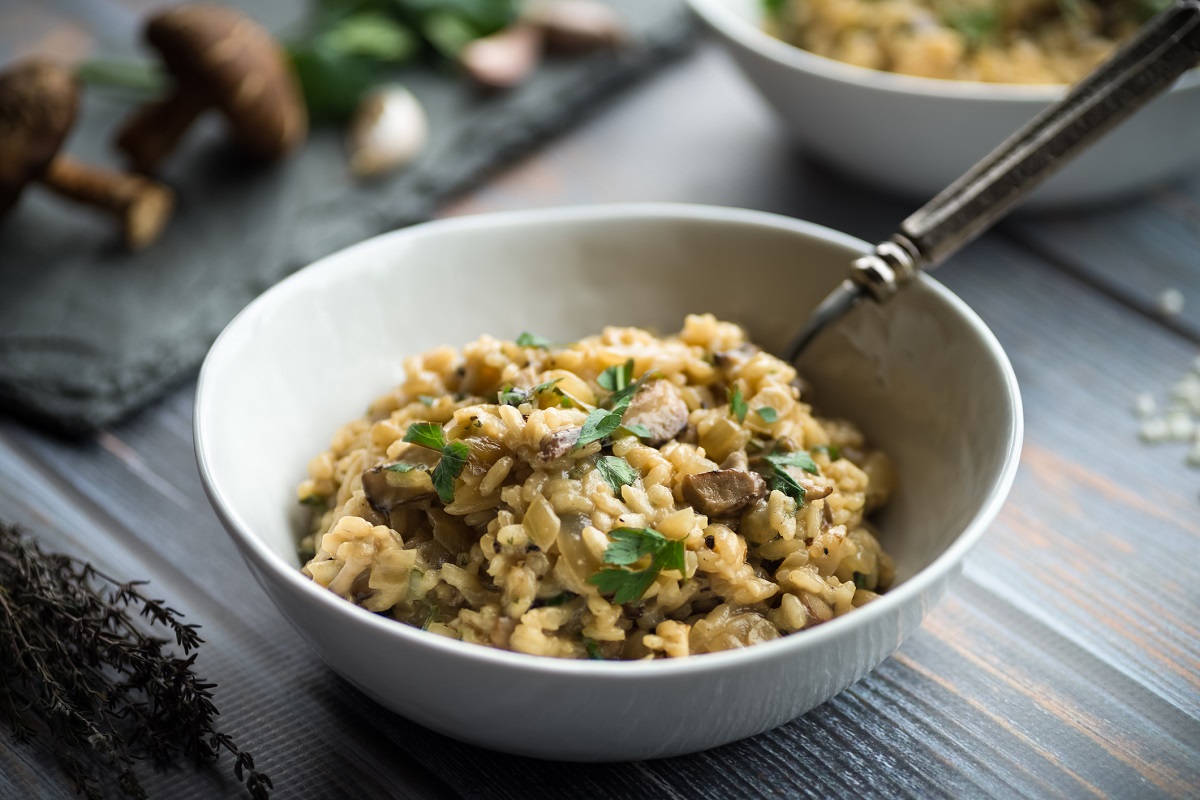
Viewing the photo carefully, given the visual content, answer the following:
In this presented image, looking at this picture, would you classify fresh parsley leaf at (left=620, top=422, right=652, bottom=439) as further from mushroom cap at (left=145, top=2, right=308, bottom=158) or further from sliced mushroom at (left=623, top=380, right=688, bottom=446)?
mushroom cap at (left=145, top=2, right=308, bottom=158)

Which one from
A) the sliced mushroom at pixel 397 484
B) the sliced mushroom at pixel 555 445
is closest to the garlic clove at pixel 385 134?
the sliced mushroom at pixel 397 484

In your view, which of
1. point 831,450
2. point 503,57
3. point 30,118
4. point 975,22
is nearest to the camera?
point 831,450

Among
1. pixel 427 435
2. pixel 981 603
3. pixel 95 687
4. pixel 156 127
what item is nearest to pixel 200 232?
pixel 156 127

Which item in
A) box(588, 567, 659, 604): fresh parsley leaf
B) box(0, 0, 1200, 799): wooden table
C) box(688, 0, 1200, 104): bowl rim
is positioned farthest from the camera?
box(688, 0, 1200, 104): bowl rim

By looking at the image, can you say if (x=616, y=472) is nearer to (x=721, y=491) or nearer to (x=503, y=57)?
(x=721, y=491)

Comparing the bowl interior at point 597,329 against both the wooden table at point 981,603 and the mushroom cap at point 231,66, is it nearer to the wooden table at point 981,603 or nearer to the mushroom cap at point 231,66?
the wooden table at point 981,603

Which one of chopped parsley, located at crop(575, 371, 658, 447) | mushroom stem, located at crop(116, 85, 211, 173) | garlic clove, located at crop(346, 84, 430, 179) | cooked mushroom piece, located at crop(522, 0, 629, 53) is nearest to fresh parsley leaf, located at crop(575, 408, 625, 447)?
chopped parsley, located at crop(575, 371, 658, 447)

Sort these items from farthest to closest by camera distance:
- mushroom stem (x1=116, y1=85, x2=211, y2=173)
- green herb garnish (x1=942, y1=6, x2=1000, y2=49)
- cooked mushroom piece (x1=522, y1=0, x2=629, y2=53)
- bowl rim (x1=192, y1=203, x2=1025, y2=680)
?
cooked mushroom piece (x1=522, y1=0, x2=629, y2=53) < mushroom stem (x1=116, y1=85, x2=211, y2=173) < green herb garnish (x1=942, y1=6, x2=1000, y2=49) < bowl rim (x1=192, y1=203, x2=1025, y2=680)
